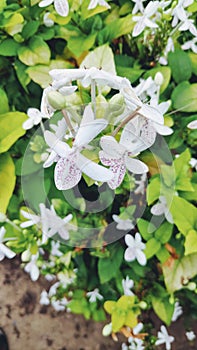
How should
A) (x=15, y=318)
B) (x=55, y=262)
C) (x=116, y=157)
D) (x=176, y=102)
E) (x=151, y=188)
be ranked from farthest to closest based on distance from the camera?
(x=15, y=318), (x=55, y=262), (x=176, y=102), (x=151, y=188), (x=116, y=157)

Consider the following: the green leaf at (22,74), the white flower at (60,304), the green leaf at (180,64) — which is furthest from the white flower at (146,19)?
the white flower at (60,304)

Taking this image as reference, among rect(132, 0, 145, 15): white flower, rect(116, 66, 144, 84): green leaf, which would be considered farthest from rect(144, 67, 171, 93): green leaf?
rect(132, 0, 145, 15): white flower

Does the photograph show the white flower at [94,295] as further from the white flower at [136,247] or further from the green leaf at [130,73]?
the green leaf at [130,73]

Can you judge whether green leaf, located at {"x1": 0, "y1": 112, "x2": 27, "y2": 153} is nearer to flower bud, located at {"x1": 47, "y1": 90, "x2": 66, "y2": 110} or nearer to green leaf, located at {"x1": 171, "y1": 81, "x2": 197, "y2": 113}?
green leaf, located at {"x1": 171, "y1": 81, "x2": 197, "y2": 113}

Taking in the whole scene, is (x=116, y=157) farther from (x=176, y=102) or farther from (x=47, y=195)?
(x=176, y=102)

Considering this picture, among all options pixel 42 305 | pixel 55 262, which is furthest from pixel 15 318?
pixel 55 262

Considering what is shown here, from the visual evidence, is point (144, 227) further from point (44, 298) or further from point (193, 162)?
point (44, 298)
